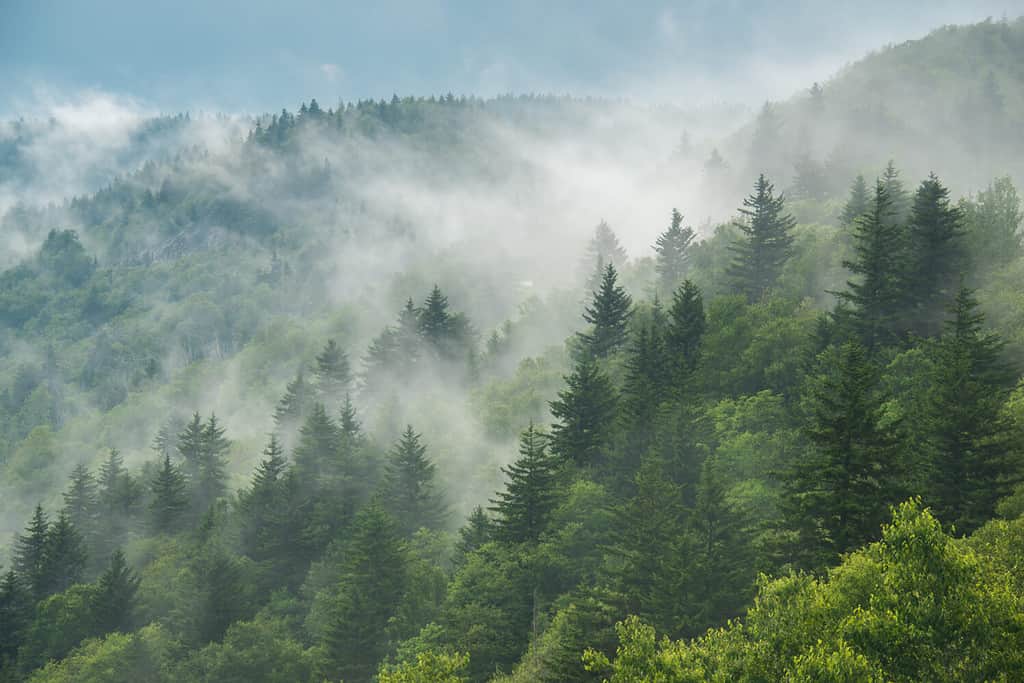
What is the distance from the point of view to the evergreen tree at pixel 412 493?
2751 inches

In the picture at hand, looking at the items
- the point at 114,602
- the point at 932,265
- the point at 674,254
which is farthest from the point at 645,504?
the point at 674,254

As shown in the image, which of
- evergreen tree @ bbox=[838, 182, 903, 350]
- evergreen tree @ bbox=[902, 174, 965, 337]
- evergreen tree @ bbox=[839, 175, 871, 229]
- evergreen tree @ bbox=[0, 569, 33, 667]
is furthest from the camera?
evergreen tree @ bbox=[839, 175, 871, 229]

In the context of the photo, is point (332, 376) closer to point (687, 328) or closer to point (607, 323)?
point (607, 323)

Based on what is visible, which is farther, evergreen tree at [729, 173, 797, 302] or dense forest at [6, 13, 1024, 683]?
evergreen tree at [729, 173, 797, 302]

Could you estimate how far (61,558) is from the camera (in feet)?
244

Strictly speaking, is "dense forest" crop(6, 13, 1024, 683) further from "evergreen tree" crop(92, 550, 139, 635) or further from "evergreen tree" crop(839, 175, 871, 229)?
"evergreen tree" crop(839, 175, 871, 229)

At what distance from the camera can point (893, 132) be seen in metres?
169

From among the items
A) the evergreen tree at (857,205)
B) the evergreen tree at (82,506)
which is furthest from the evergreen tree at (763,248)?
the evergreen tree at (82,506)

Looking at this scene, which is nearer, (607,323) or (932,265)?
(932,265)

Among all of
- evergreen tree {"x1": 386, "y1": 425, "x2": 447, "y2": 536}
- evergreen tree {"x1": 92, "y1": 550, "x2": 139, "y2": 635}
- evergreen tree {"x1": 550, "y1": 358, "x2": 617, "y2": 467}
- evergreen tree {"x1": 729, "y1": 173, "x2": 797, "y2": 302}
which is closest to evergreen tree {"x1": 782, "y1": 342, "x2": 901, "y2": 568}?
evergreen tree {"x1": 550, "y1": 358, "x2": 617, "y2": 467}

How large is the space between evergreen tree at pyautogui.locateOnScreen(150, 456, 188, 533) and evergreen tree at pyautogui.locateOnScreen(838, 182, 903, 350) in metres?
76.7

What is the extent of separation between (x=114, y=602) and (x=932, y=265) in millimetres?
75339

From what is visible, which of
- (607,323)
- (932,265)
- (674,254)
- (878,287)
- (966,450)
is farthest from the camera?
(674,254)

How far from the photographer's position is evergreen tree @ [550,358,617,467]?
58250 mm
